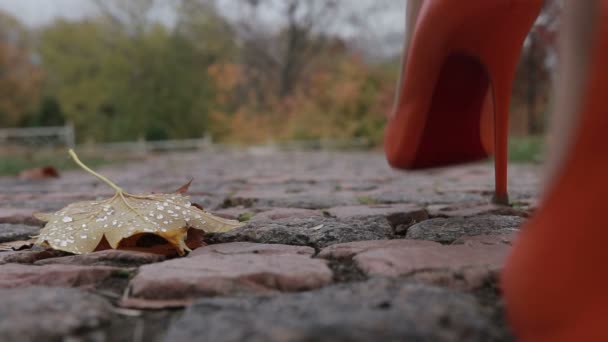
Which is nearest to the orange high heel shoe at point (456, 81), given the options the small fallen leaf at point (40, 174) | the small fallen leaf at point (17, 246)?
the small fallen leaf at point (17, 246)

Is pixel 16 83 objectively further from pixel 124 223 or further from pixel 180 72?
pixel 124 223

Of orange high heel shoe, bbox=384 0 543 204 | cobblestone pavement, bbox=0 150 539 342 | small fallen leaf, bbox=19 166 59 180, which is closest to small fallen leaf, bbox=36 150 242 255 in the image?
cobblestone pavement, bbox=0 150 539 342

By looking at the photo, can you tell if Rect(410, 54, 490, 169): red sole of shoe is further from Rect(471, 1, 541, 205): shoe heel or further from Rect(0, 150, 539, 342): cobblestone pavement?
Rect(0, 150, 539, 342): cobblestone pavement

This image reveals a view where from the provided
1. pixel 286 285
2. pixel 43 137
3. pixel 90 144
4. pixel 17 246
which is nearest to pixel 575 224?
pixel 286 285

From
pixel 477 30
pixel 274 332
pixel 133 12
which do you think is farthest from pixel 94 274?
pixel 133 12

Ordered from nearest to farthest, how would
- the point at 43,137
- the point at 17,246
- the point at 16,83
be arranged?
the point at 17,246, the point at 43,137, the point at 16,83

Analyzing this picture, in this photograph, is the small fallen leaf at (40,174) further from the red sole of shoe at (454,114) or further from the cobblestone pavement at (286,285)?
the red sole of shoe at (454,114)
